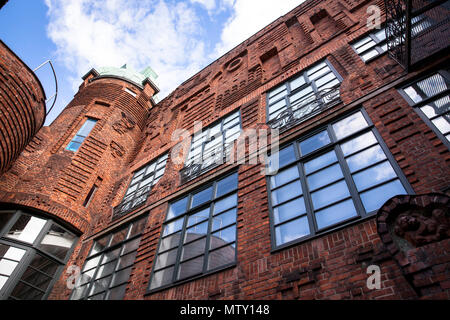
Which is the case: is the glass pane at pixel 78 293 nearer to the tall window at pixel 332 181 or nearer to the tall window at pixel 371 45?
the tall window at pixel 332 181

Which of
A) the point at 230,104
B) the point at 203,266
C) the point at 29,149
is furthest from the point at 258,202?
the point at 29,149

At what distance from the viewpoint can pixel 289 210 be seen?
6.28 meters

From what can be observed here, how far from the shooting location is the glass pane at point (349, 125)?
22.1ft

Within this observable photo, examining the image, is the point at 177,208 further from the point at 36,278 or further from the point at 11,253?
the point at 11,253

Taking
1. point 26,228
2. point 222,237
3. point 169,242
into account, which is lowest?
point 222,237

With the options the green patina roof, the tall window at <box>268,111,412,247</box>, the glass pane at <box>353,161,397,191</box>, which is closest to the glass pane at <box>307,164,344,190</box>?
the tall window at <box>268,111,412,247</box>

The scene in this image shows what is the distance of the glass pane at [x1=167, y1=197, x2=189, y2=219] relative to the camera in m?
8.73

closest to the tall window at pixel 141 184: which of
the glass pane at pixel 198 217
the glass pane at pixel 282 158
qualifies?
the glass pane at pixel 198 217

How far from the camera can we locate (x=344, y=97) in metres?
7.67

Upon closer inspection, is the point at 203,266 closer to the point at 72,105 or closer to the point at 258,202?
the point at 258,202

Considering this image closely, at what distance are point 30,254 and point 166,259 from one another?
4.88 metres

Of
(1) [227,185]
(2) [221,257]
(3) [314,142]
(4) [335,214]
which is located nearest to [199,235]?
(2) [221,257]

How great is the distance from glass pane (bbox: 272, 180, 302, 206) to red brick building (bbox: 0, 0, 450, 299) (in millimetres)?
28

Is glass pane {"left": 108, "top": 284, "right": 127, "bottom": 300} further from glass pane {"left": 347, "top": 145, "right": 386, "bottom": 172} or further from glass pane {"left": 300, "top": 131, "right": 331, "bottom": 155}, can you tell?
glass pane {"left": 347, "top": 145, "right": 386, "bottom": 172}
